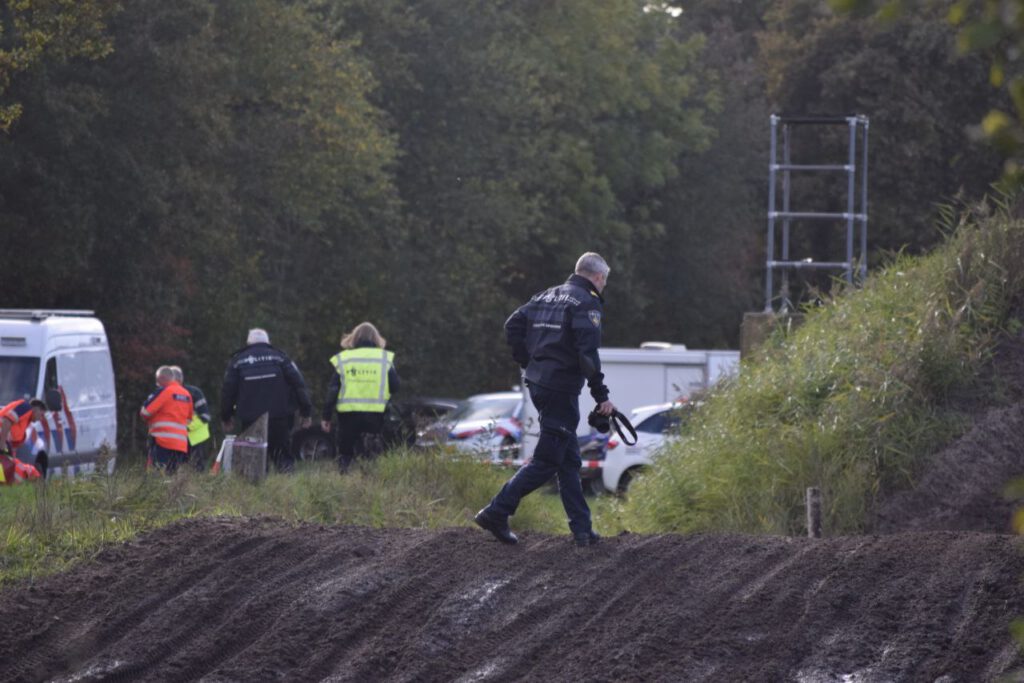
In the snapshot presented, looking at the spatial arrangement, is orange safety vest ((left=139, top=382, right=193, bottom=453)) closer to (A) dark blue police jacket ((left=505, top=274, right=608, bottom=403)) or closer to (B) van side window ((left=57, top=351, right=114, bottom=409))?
(B) van side window ((left=57, top=351, right=114, bottom=409))

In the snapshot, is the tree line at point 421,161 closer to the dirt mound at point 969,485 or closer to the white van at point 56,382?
Answer: the white van at point 56,382

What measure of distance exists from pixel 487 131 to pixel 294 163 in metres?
8.49

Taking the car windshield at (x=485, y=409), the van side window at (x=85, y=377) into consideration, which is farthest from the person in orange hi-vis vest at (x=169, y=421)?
the car windshield at (x=485, y=409)

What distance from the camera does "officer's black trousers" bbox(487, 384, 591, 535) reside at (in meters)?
9.00

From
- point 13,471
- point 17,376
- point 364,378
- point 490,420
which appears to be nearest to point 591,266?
point 364,378

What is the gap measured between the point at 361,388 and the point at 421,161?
891 inches

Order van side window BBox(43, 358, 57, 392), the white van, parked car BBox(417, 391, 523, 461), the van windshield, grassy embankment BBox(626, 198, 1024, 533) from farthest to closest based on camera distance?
van side window BBox(43, 358, 57, 392) < the van windshield < the white van < parked car BBox(417, 391, 523, 461) < grassy embankment BBox(626, 198, 1024, 533)

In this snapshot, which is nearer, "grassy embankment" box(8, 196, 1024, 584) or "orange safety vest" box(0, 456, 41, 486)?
"grassy embankment" box(8, 196, 1024, 584)

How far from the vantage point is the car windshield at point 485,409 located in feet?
80.7

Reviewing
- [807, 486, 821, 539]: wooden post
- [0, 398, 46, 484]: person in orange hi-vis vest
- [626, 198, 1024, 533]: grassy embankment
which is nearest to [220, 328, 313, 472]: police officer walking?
[0, 398, 46, 484]: person in orange hi-vis vest

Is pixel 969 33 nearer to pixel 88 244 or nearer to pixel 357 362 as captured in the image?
pixel 357 362

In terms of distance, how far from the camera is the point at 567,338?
8.94 meters

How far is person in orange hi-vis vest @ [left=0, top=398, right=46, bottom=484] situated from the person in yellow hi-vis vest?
3048mm

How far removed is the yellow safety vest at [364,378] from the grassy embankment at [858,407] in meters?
2.87
